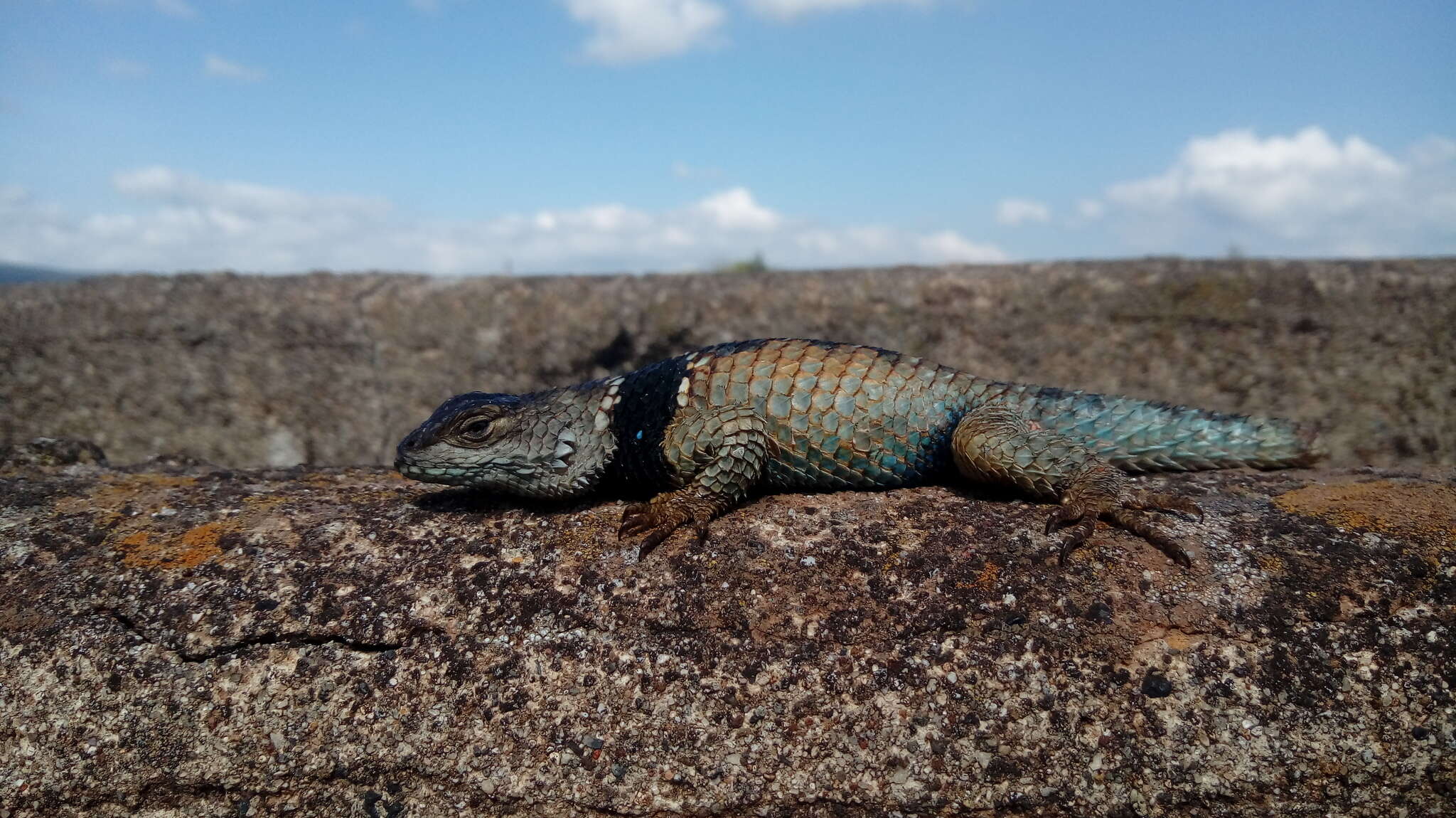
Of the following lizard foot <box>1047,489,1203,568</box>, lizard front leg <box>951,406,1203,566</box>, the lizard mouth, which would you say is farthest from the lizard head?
lizard foot <box>1047,489,1203,568</box>

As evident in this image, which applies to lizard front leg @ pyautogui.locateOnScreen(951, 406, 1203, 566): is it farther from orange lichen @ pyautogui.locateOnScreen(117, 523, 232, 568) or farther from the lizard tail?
orange lichen @ pyautogui.locateOnScreen(117, 523, 232, 568)

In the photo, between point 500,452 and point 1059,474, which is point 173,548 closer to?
point 500,452

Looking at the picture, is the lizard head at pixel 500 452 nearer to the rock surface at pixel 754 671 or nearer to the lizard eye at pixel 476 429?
the lizard eye at pixel 476 429

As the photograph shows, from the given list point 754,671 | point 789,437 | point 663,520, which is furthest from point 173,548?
point 789,437

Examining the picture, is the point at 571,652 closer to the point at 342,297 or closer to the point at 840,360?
the point at 840,360

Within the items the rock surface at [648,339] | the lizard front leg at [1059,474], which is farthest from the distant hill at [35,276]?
the lizard front leg at [1059,474]
